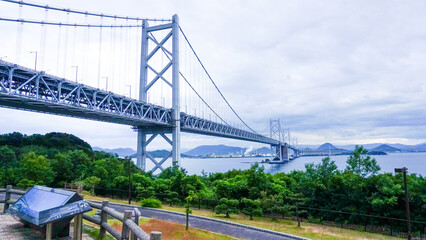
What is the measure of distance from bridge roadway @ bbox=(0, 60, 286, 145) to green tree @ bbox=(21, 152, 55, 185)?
193 inches

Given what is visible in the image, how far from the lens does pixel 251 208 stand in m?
19.3

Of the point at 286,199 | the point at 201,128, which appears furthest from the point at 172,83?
the point at 286,199

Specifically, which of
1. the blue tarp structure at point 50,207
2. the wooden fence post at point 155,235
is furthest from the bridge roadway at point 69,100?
the wooden fence post at point 155,235

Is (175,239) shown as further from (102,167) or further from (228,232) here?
Answer: (102,167)

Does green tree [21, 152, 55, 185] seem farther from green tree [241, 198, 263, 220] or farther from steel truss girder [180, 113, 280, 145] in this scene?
steel truss girder [180, 113, 280, 145]

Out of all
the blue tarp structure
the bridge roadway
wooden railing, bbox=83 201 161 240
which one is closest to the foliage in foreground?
the bridge roadway

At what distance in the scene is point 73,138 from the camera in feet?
176

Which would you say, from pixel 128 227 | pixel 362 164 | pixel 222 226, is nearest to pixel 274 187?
pixel 362 164

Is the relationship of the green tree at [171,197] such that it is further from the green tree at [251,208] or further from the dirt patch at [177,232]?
the dirt patch at [177,232]

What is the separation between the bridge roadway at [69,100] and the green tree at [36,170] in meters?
4.91

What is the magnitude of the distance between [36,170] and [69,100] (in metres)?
7.00

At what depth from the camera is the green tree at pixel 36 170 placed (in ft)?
84.3

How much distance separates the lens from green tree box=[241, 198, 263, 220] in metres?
18.9

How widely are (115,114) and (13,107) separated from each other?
8.91 m
